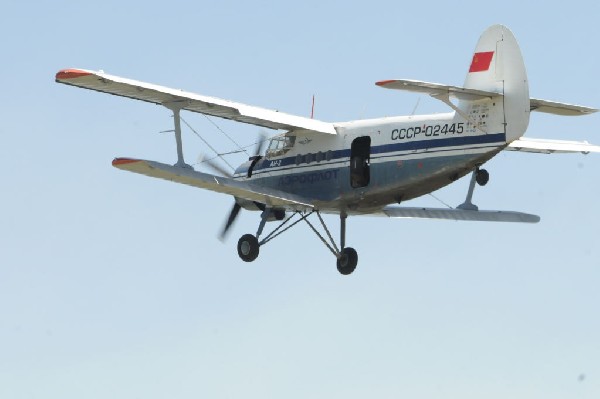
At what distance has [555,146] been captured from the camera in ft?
123

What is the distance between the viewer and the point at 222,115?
122 feet

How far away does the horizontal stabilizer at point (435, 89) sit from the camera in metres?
32.1

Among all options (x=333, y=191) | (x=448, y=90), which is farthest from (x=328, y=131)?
(x=448, y=90)

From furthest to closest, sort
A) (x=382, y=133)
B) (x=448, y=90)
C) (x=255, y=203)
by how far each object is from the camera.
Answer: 1. (x=255, y=203)
2. (x=382, y=133)
3. (x=448, y=90)

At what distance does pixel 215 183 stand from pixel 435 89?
496cm

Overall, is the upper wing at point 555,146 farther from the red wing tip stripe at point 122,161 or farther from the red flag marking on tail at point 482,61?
the red wing tip stripe at point 122,161

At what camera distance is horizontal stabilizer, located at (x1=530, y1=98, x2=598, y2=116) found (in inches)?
1358

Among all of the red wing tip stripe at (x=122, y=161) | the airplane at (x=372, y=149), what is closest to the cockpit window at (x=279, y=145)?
the airplane at (x=372, y=149)

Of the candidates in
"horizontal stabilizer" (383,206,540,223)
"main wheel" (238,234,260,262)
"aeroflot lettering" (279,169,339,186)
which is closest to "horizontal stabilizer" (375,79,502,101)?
"aeroflot lettering" (279,169,339,186)

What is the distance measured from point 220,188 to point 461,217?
5341 mm

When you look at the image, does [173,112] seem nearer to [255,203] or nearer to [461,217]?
[255,203]

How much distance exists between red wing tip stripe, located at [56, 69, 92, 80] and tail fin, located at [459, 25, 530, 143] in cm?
727

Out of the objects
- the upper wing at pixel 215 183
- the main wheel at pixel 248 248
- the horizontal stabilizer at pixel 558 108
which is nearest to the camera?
the upper wing at pixel 215 183

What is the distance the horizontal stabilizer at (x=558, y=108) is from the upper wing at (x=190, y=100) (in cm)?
440
